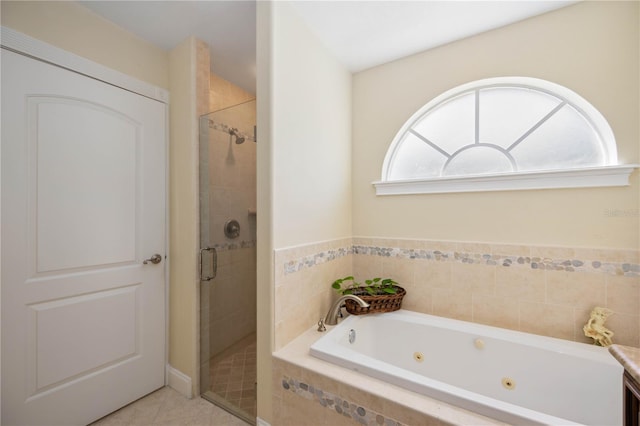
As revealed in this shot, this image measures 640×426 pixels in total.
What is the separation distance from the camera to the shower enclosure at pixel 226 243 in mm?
1800

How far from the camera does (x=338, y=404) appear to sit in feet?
3.79

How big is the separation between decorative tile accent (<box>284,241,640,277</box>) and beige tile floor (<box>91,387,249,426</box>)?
103 cm

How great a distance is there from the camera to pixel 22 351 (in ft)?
4.24

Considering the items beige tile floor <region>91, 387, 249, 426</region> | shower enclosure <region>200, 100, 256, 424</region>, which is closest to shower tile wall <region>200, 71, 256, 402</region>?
shower enclosure <region>200, 100, 256, 424</region>

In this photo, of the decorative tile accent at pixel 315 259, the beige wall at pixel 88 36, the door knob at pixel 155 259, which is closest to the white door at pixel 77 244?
the door knob at pixel 155 259

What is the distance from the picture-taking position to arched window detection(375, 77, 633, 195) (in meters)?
1.46

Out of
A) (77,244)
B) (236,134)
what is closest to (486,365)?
(236,134)

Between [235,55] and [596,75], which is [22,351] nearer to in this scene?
[235,55]

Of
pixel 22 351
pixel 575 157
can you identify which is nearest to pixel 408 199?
pixel 575 157

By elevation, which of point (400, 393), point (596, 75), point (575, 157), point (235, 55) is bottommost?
point (400, 393)

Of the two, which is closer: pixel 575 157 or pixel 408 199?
pixel 575 157

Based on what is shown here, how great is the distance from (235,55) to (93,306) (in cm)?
197

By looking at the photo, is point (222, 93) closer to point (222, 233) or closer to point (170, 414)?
point (222, 233)

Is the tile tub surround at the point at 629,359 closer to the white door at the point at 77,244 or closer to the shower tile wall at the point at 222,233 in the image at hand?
the shower tile wall at the point at 222,233
